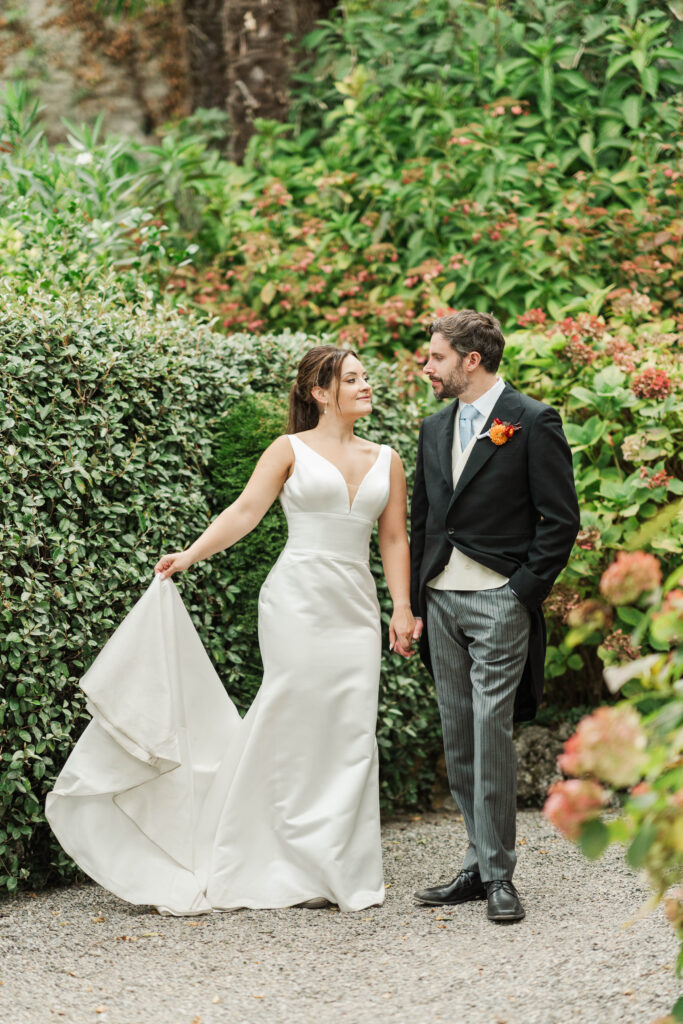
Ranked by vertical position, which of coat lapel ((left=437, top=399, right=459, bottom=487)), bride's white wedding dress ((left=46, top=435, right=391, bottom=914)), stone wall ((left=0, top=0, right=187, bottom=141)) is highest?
stone wall ((left=0, top=0, right=187, bottom=141))

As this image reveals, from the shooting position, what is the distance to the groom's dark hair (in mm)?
3947

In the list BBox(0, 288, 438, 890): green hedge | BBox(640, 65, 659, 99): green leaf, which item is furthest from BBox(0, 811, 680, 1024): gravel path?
BBox(640, 65, 659, 99): green leaf

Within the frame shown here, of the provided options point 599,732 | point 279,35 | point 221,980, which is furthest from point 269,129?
point 599,732

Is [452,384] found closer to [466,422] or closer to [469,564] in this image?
[466,422]

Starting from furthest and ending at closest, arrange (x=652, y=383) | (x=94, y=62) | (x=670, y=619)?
(x=94, y=62) < (x=652, y=383) < (x=670, y=619)

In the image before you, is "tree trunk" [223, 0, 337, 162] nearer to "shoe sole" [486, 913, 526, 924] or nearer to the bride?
the bride

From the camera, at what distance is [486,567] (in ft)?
12.7

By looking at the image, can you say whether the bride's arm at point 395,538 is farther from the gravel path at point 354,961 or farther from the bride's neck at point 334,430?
the gravel path at point 354,961

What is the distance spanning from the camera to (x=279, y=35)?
8.68 metres

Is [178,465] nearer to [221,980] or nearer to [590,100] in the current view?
[221,980]

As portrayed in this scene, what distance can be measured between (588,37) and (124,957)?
624 centimetres

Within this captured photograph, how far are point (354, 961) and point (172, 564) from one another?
1579 mm

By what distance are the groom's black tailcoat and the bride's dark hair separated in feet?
1.82

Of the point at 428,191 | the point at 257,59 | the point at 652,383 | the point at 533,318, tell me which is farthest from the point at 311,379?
the point at 257,59
